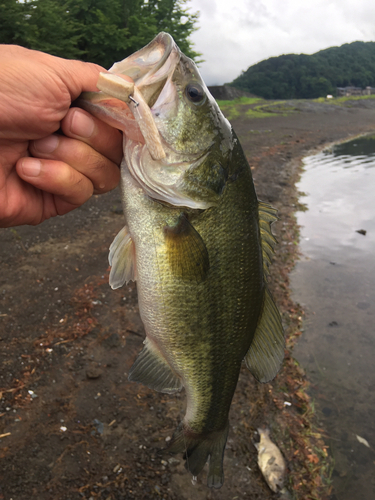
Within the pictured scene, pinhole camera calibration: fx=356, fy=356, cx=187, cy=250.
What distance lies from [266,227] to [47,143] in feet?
4.06

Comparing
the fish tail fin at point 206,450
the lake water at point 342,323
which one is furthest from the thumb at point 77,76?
the lake water at point 342,323

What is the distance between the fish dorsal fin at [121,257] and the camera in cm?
180

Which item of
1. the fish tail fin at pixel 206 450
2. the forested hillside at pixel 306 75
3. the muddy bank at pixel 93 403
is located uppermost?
the forested hillside at pixel 306 75

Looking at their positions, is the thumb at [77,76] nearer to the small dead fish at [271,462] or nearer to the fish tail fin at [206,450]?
the fish tail fin at [206,450]

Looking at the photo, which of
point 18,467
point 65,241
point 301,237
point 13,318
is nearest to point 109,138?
point 18,467

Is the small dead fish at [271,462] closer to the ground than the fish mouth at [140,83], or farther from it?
closer to the ground

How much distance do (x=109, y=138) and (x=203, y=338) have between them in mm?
1156

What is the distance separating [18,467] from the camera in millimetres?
2836

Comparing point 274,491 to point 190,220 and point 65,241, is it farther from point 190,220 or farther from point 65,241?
point 65,241

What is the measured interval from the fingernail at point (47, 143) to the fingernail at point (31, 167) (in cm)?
8

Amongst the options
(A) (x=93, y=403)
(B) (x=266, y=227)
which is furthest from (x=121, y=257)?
(A) (x=93, y=403)

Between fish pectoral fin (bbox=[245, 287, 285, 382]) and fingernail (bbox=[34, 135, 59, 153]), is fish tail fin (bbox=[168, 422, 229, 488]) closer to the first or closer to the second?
fish pectoral fin (bbox=[245, 287, 285, 382])

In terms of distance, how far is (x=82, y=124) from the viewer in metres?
1.75

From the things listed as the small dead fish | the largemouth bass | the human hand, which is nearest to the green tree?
the human hand
